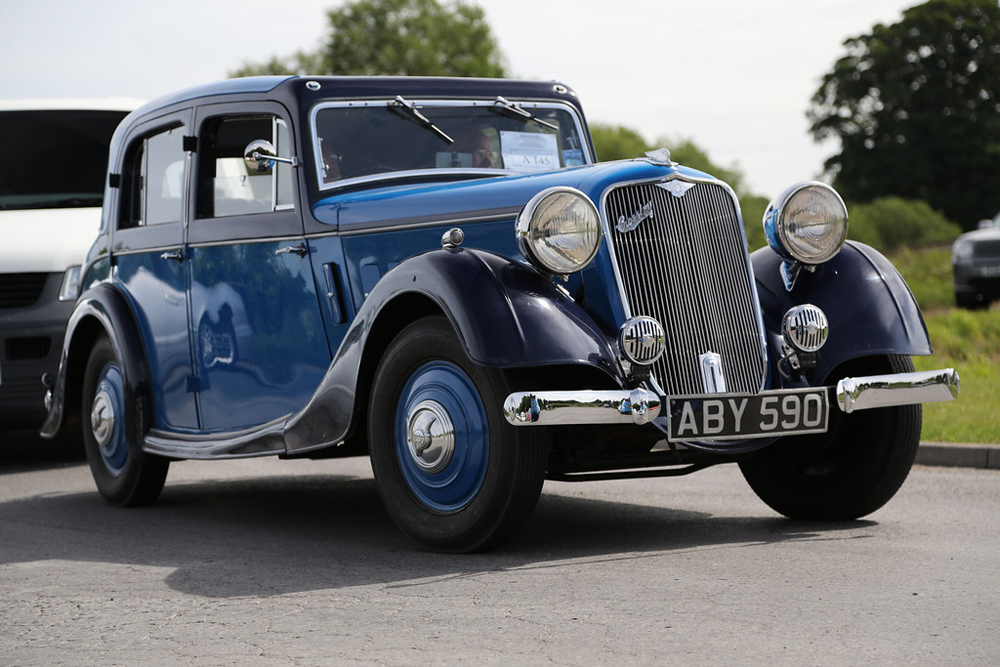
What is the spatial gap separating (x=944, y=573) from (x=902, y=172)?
4767cm

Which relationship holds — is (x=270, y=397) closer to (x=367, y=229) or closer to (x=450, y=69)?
(x=367, y=229)

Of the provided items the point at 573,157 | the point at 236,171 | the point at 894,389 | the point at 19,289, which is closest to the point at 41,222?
the point at 19,289

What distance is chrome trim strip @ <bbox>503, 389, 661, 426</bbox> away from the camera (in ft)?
16.1

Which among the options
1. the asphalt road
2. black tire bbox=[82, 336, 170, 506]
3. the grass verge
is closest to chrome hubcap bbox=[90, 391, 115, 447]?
black tire bbox=[82, 336, 170, 506]

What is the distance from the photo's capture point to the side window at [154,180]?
7238 mm

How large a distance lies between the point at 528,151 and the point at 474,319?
2.21m

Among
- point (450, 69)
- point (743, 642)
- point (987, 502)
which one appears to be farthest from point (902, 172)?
point (743, 642)

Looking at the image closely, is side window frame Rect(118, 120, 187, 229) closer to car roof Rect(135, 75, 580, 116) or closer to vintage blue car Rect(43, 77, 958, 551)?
vintage blue car Rect(43, 77, 958, 551)

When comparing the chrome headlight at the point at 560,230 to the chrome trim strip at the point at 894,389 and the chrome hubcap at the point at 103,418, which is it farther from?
the chrome hubcap at the point at 103,418

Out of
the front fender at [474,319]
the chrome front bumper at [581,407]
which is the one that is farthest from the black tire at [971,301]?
the chrome front bumper at [581,407]

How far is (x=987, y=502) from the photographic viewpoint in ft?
22.6

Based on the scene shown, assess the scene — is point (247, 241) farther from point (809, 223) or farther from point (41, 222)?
point (41, 222)

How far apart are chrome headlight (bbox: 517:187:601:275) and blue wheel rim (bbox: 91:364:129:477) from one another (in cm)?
297

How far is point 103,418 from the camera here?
753 cm
